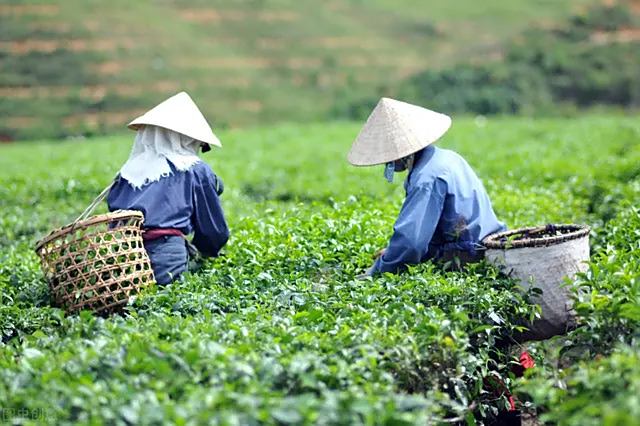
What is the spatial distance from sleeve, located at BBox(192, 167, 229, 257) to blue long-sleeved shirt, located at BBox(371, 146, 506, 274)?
1153mm

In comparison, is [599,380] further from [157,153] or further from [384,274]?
[157,153]

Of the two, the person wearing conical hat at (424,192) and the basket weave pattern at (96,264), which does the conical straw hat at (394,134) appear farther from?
the basket weave pattern at (96,264)

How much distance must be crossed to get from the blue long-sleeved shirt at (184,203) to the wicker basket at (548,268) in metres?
1.90

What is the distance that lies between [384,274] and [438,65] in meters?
35.1

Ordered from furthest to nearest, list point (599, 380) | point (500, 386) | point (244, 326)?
point (500, 386) < point (244, 326) < point (599, 380)

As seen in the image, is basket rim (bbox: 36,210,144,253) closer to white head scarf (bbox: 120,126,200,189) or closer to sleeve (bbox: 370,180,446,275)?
white head scarf (bbox: 120,126,200,189)

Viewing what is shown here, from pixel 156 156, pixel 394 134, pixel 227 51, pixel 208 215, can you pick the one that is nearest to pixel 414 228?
pixel 394 134

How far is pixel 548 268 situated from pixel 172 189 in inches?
95.0

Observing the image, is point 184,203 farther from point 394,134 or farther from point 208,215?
point 394,134

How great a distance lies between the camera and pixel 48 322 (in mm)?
5195

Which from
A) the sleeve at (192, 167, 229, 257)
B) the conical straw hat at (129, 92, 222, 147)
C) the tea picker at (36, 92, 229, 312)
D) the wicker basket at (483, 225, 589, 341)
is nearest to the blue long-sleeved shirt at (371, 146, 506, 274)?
the wicker basket at (483, 225, 589, 341)

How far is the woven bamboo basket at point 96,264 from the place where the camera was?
209 inches

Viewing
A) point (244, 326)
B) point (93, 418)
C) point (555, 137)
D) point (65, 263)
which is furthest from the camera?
point (555, 137)

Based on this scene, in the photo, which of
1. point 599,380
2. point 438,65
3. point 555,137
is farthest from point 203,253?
point 438,65
